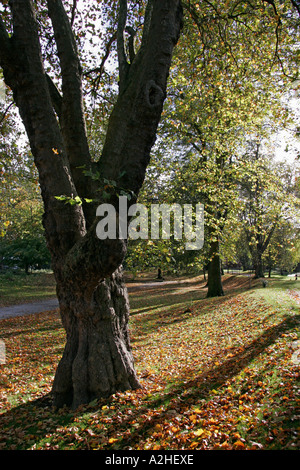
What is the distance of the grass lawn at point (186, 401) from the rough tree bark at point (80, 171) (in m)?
0.53

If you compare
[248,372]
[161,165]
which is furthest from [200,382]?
[161,165]

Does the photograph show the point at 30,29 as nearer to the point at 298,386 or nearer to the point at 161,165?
the point at 298,386

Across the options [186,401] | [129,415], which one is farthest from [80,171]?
[186,401]

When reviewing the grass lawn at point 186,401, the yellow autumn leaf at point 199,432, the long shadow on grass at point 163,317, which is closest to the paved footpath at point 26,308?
the long shadow on grass at point 163,317

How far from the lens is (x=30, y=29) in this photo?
4297 mm

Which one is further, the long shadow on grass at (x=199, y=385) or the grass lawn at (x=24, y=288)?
the grass lawn at (x=24, y=288)

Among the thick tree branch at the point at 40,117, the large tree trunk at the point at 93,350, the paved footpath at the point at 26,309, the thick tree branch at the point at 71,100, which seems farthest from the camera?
the paved footpath at the point at 26,309

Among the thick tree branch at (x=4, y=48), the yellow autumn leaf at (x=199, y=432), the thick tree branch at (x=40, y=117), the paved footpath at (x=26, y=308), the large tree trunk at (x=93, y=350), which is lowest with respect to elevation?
the paved footpath at (x=26, y=308)

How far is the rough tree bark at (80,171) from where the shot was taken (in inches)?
161

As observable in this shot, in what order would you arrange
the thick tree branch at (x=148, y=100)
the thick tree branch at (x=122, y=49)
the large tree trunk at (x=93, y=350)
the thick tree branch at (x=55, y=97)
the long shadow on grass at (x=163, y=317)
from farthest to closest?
1. the long shadow on grass at (x=163, y=317)
2. the thick tree branch at (x=122, y=49)
3. the thick tree branch at (x=55, y=97)
4. the large tree trunk at (x=93, y=350)
5. the thick tree branch at (x=148, y=100)

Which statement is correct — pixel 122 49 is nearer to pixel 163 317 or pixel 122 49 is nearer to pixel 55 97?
pixel 55 97

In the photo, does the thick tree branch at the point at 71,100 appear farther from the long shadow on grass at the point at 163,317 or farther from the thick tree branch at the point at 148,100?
the long shadow on grass at the point at 163,317

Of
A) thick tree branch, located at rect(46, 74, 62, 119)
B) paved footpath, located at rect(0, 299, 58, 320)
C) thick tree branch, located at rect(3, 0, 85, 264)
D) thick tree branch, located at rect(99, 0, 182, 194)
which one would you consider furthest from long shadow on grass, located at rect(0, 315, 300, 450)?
paved footpath, located at rect(0, 299, 58, 320)

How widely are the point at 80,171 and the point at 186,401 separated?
400 centimetres
